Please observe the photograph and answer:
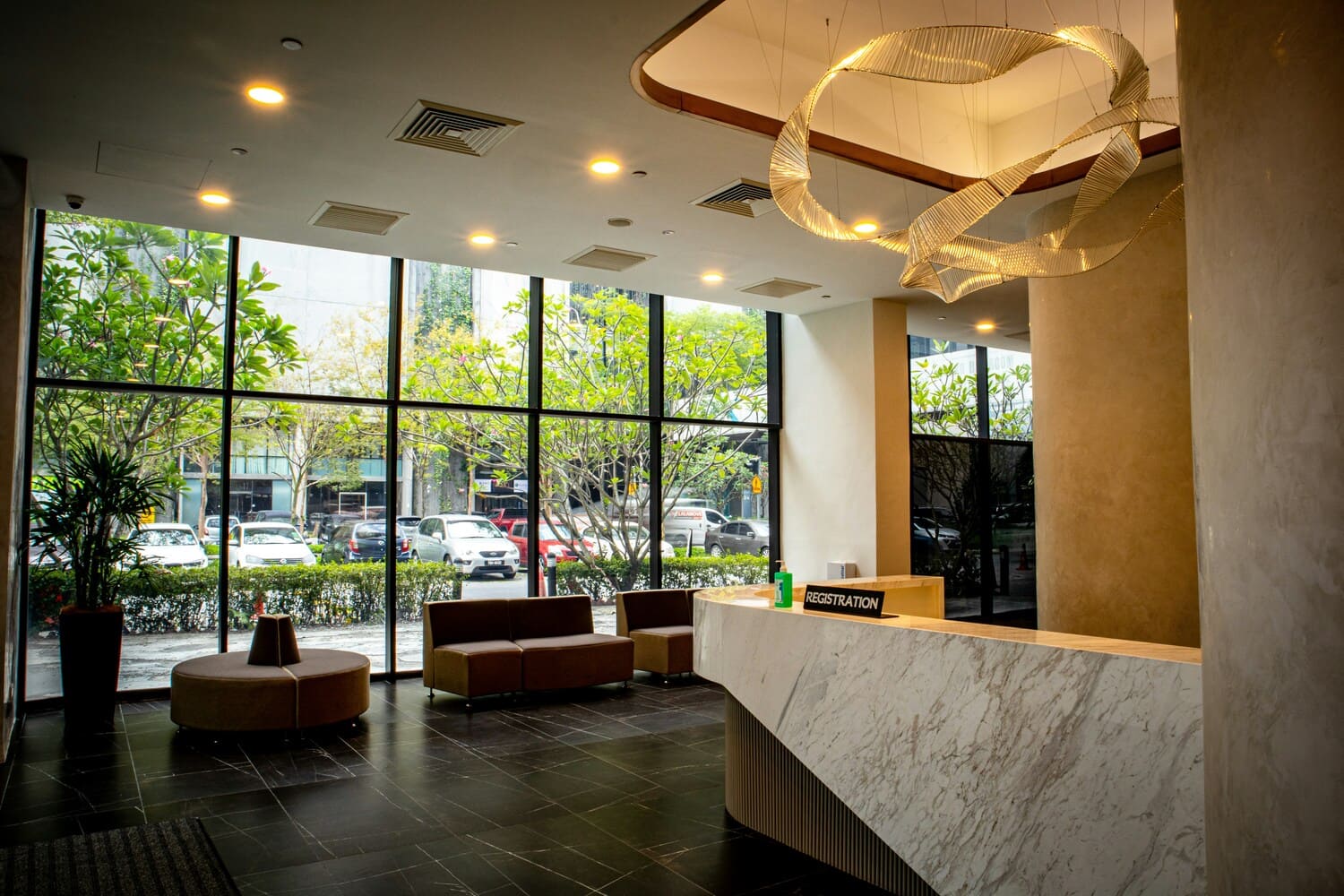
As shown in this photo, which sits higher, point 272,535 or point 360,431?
point 360,431

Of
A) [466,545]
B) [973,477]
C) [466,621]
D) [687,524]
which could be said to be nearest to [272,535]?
[466,545]

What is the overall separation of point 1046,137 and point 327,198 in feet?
17.1

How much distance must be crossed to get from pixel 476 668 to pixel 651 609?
7.02ft

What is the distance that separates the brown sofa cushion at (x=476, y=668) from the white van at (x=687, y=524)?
307 cm

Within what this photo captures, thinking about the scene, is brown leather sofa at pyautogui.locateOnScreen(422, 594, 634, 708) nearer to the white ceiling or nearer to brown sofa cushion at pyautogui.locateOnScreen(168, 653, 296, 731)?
brown sofa cushion at pyautogui.locateOnScreen(168, 653, 296, 731)

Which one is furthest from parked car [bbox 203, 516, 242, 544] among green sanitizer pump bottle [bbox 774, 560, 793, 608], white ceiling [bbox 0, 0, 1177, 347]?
green sanitizer pump bottle [bbox 774, 560, 793, 608]

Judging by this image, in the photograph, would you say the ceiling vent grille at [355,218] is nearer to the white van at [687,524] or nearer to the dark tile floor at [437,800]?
the dark tile floor at [437,800]

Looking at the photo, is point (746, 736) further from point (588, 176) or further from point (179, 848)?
point (588, 176)

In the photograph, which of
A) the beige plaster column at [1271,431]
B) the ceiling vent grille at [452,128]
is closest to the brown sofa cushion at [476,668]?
the ceiling vent grille at [452,128]

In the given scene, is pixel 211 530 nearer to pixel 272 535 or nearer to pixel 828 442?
pixel 272 535

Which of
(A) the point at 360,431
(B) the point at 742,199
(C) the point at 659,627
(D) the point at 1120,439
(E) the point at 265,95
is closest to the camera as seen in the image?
(E) the point at 265,95

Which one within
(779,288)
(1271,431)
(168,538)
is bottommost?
(168,538)

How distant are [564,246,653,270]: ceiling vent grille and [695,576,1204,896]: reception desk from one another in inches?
166

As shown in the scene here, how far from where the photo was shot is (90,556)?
22.7ft
